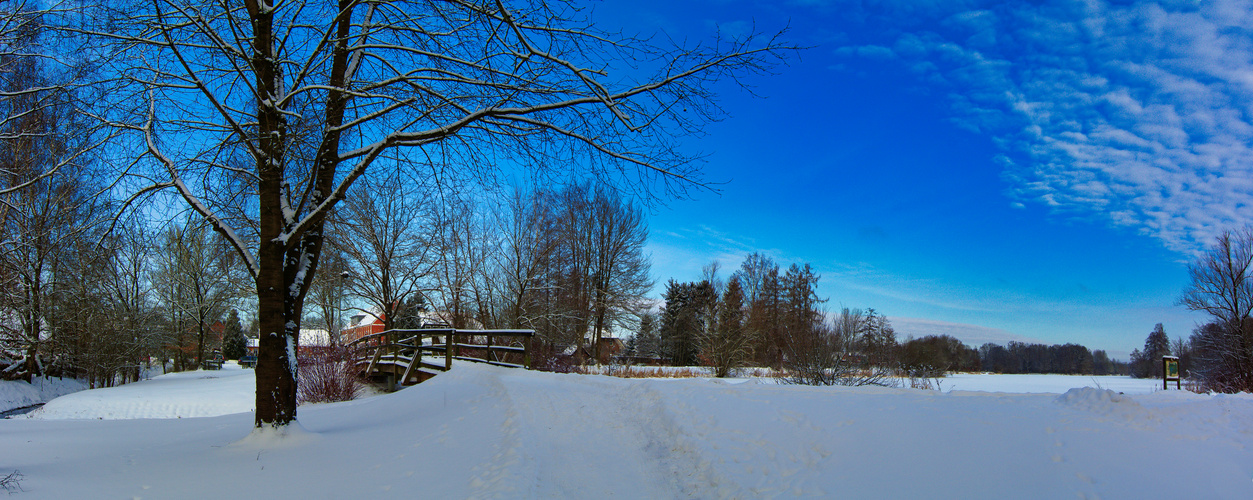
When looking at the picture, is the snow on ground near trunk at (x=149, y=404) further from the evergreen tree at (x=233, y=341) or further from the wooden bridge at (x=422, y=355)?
the evergreen tree at (x=233, y=341)

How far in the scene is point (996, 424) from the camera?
16.6 feet

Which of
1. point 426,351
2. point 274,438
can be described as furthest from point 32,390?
point 274,438

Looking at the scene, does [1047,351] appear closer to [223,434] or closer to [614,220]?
[614,220]

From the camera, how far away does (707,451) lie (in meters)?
5.13

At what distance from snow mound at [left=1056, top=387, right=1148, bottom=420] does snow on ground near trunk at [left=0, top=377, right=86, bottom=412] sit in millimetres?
24124

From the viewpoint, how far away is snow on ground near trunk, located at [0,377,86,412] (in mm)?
16766

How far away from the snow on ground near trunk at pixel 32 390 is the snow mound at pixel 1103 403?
24.1 meters

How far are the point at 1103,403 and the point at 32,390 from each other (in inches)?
1059

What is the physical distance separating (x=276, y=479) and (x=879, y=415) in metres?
5.16

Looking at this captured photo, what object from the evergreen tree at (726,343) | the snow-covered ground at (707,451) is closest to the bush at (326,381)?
the snow-covered ground at (707,451)

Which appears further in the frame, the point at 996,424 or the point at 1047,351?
the point at 1047,351

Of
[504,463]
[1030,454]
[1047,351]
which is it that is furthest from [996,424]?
[1047,351]

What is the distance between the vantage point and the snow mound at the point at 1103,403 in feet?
17.5

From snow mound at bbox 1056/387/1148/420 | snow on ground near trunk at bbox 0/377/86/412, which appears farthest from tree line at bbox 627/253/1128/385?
snow on ground near trunk at bbox 0/377/86/412
